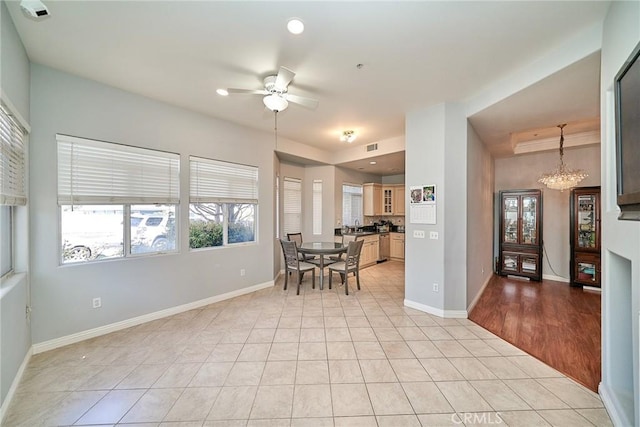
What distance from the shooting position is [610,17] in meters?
1.73

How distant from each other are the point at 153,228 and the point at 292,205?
119 inches

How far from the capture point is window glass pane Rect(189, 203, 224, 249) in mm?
3607

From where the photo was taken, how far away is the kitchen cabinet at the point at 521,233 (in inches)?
195

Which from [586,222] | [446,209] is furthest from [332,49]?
[586,222]

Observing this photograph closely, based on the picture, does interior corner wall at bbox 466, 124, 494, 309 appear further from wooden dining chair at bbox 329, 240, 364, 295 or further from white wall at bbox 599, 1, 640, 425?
wooden dining chair at bbox 329, 240, 364, 295

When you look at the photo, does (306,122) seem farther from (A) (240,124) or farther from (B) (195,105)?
(B) (195,105)

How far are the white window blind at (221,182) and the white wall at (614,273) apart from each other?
418 cm

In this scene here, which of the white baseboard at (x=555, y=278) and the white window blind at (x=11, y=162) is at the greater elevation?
the white window blind at (x=11, y=162)

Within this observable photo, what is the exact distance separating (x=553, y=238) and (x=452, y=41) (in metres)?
5.23

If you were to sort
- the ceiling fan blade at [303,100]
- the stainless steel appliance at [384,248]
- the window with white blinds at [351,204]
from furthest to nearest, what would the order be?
the stainless steel appliance at [384,248] < the window with white blinds at [351,204] < the ceiling fan blade at [303,100]

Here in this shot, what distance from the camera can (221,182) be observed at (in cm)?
391

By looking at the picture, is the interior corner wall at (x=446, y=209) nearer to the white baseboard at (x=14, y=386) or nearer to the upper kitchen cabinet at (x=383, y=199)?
the upper kitchen cabinet at (x=383, y=199)

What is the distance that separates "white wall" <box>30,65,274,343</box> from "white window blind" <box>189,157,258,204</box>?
0.42ft

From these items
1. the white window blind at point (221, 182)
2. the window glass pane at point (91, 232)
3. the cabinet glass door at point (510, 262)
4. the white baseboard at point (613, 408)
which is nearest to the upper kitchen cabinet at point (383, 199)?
the cabinet glass door at point (510, 262)
